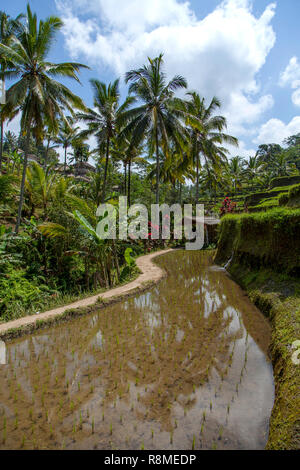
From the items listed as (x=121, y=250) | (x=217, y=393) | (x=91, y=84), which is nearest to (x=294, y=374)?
(x=217, y=393)

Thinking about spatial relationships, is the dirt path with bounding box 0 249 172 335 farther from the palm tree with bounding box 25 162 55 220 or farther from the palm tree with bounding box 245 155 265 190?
the palm tree with bounding box 245 155 265 190

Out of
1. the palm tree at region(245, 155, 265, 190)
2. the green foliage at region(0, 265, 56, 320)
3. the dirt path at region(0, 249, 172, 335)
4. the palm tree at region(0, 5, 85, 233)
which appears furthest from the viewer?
the palm tree at region(245, 155, 265, 190)

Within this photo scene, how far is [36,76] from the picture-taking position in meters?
11.0

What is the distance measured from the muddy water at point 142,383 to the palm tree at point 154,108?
484 inches

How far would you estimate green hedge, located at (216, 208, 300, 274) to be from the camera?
6156 millimetres

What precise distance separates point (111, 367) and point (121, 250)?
10112 mm

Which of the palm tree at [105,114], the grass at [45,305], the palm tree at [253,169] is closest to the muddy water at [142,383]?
the grass at [45,305]

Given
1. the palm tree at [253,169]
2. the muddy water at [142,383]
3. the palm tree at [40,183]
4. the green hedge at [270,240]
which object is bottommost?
the muddy water at [142,383]

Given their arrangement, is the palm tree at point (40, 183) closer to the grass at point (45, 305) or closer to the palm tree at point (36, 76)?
the palm tree at point (36, 76)

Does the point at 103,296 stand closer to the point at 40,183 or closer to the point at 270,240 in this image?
the point at 270,240

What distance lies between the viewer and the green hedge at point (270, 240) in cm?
616

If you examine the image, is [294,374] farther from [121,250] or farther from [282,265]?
[121,250]

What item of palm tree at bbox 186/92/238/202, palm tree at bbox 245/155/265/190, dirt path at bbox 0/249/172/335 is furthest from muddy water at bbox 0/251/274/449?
palm tree at bbox 245/155/265/190

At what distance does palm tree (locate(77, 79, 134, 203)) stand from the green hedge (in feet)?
27.9
